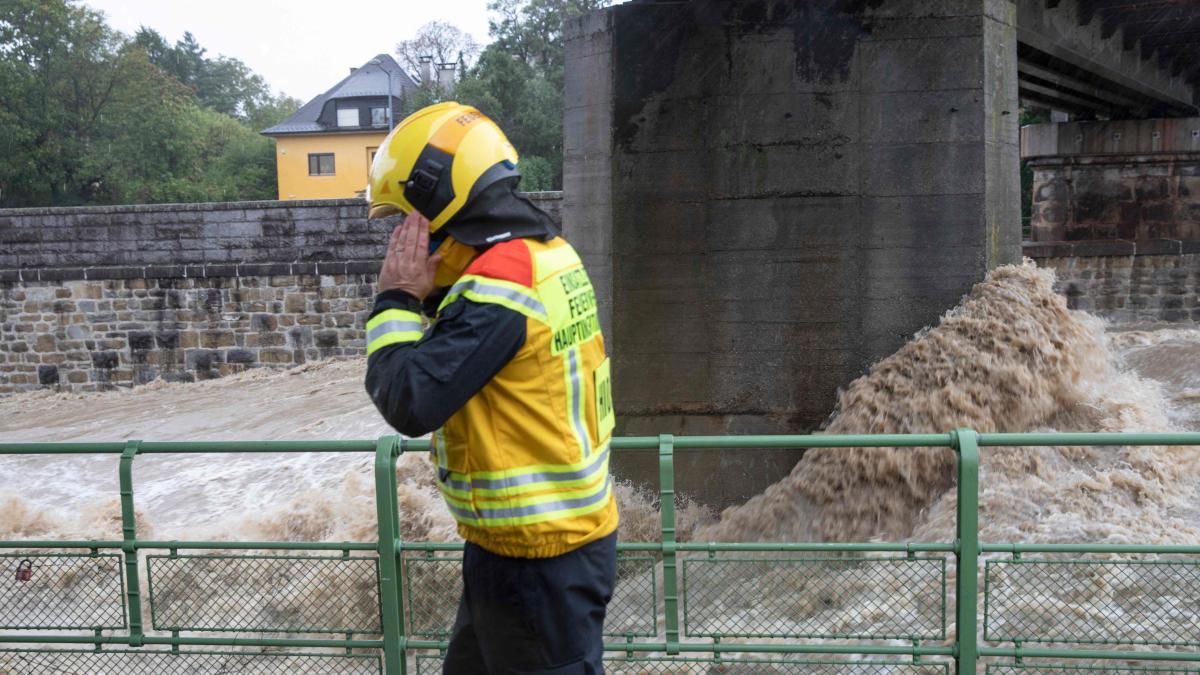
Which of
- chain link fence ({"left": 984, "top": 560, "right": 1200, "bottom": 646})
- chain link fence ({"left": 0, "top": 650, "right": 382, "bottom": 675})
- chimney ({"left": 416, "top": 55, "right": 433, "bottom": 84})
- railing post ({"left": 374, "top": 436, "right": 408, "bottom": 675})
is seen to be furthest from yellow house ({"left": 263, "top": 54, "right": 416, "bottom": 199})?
chain link fence ({"left": 984, "top": 560, "right": 1200, "bottom": 646})

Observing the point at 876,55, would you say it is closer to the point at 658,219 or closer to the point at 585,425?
the point at 658,219

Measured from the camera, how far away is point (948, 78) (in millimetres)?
8883

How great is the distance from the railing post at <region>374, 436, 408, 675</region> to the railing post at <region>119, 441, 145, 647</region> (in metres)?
0.96

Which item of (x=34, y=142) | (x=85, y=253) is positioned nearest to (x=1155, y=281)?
(x=85, y=253)

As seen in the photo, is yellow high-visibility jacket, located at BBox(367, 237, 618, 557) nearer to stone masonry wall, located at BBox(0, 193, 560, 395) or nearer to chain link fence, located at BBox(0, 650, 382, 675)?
chain link fence, located at BBox(0, 650, 382, 675)

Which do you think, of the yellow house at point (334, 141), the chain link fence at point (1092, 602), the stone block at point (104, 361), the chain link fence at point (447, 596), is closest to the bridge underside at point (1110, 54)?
the chain link fence at point (1092, 602)

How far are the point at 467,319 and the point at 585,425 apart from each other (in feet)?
1.36

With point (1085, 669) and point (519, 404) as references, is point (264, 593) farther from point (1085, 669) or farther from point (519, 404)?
point (1085, 669)

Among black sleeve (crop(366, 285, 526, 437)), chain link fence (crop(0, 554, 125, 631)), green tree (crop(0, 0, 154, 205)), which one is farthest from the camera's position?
green tree (crop(0, 0, 154, 205))

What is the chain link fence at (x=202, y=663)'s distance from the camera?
15.2ft

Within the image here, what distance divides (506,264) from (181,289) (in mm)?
18968

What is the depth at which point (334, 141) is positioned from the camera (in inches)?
2095

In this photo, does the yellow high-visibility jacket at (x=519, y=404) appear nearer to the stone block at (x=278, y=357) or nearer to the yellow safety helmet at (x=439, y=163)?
Result: the yellow safety helmet at (x=439, y=163)

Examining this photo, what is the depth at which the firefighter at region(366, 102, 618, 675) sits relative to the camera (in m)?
2.68
